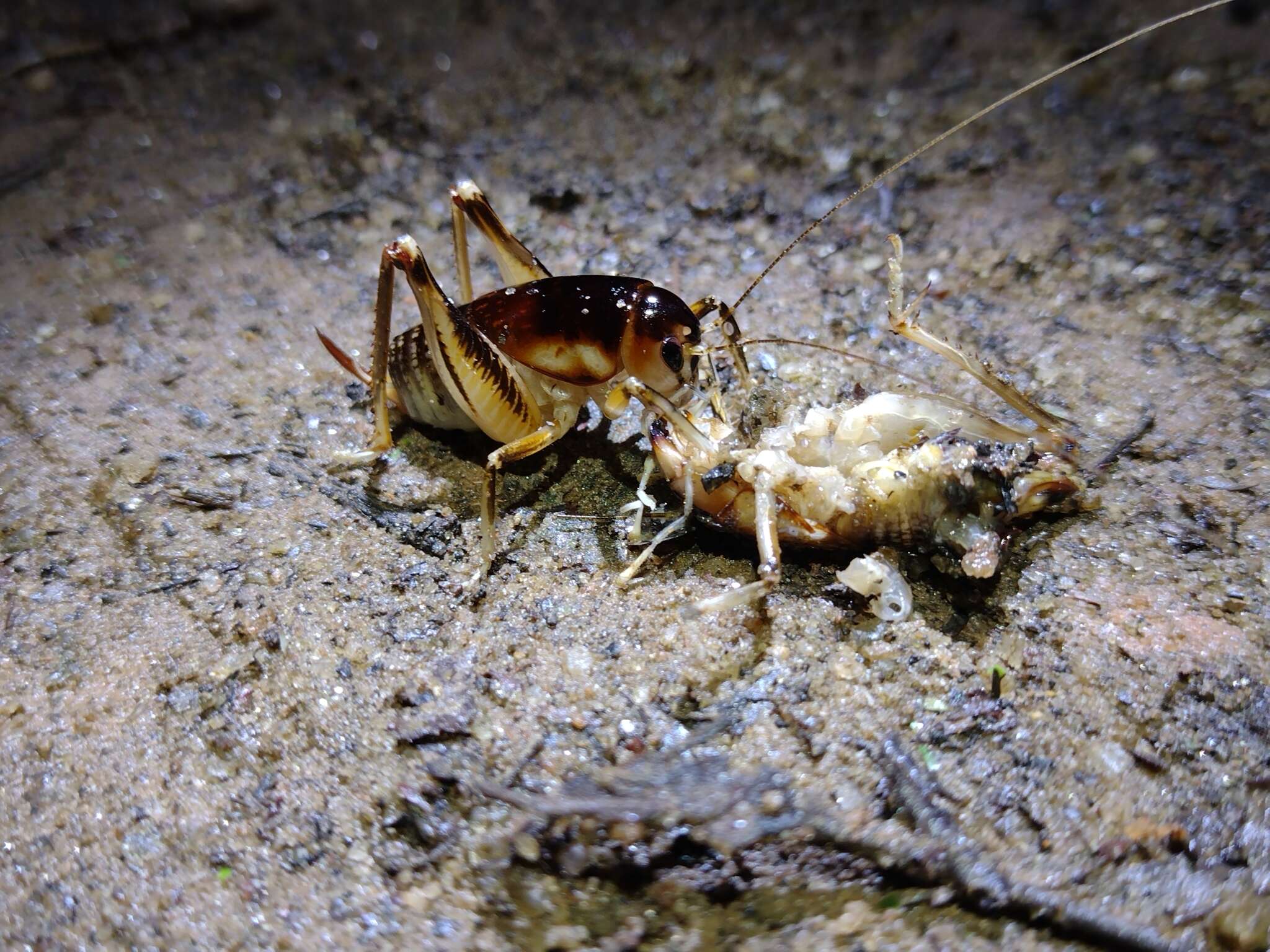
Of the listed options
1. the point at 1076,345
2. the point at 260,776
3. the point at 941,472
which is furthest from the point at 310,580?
the point at 1076,345

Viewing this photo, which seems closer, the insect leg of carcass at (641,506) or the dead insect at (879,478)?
the dead insect at (879,478)

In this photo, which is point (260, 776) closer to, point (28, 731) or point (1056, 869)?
point (28, 731)

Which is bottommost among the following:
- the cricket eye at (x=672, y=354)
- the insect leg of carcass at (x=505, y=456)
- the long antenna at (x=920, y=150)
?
the insect leg of carcass at (x=505, y=456)

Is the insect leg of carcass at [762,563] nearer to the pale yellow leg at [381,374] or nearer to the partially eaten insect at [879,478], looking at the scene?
the partially eaten insect at [879,478]

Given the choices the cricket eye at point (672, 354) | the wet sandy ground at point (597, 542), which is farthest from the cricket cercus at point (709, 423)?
the wet sandy ground at point (597, 542)

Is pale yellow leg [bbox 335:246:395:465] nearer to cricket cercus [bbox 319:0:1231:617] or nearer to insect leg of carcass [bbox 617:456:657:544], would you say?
cricket cercus [bbox 319:0:1231:617]

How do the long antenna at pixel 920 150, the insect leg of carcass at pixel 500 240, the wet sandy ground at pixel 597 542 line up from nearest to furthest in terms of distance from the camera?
the wet sandy ground at pixel 597 542 < the long antenna at pixel 920 150 < the insect leg of carcass at pixel 500 240

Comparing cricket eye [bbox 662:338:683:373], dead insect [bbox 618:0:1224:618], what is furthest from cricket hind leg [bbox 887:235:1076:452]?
cricket eye [bbox 662:338:683:373]
